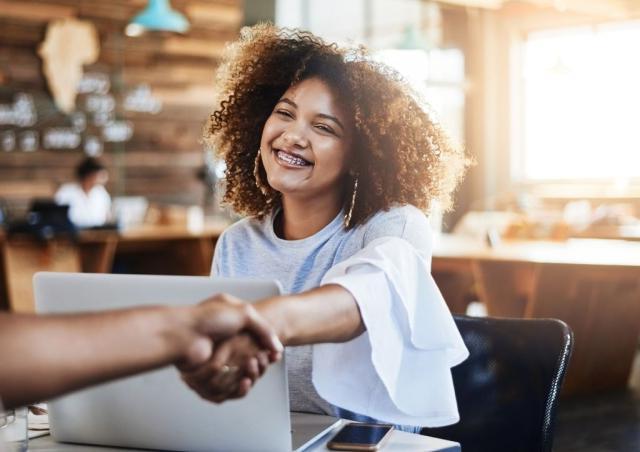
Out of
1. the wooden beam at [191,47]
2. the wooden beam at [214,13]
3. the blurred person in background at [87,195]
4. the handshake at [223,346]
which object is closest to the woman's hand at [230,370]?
the handshake at [223,346]

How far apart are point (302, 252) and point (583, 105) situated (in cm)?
797

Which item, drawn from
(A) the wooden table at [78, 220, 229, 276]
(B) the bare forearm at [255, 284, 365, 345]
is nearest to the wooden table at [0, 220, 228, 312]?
(A) the wooden table at [78, 220, 229, 276]

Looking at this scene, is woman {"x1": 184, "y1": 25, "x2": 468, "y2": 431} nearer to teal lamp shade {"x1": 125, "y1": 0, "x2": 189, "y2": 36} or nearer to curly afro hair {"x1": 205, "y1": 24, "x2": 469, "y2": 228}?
curly afro hair {"x1": 205, "y1": 24, "x2": 469, "y2": 228}

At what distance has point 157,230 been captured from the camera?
7043mm

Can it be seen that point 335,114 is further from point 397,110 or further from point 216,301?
point 216,301

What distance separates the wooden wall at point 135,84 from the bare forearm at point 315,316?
682 cm

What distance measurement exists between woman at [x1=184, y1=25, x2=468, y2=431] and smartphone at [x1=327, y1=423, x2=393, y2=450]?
3 centimetres

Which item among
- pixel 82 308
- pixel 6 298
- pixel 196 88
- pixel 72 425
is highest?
pixel 196 88

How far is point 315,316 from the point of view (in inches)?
44.9

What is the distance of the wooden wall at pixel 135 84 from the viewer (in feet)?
26.5

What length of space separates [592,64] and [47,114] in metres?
5.32

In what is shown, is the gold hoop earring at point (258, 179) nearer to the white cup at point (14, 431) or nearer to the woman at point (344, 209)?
the woman at point (344, 209)

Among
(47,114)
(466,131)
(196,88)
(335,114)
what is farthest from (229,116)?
(466,131)

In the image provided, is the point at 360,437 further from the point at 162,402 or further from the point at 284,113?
the point at 284,113
